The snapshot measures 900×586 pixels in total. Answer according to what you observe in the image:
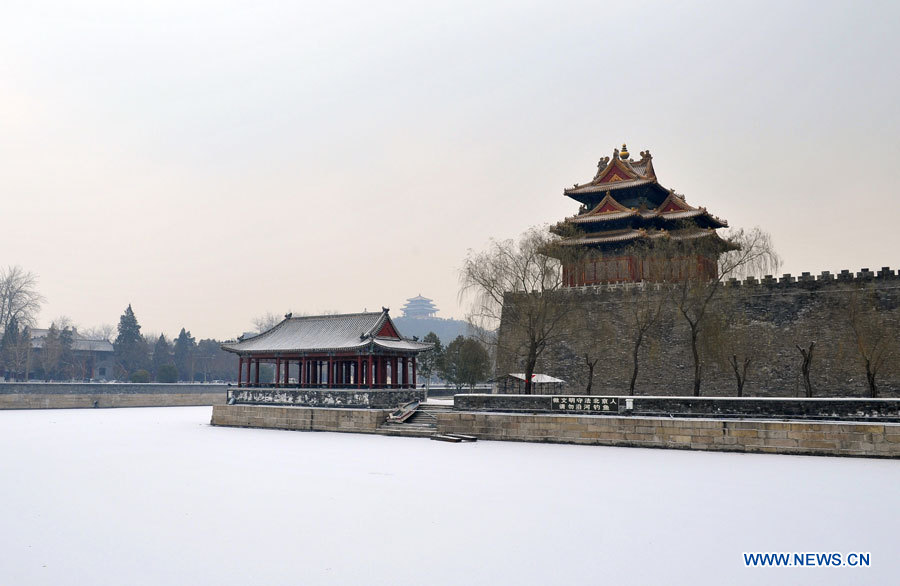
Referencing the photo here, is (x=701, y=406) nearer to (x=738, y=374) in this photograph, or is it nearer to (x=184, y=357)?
(x=738, y=374)

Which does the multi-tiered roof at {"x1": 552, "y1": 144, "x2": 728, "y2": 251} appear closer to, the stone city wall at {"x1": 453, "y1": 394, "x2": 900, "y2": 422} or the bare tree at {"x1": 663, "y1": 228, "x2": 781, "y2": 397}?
the bare tree at {"x1": 663, "y1": 228, "x2": 781, "y2": 397}

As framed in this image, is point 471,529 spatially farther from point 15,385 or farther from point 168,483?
point 15,385

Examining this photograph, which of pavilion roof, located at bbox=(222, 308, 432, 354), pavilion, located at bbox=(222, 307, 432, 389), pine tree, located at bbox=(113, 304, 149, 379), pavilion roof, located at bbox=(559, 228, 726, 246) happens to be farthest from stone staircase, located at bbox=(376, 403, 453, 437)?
pine tree, located at bbox=(113, 304, 149, 379)

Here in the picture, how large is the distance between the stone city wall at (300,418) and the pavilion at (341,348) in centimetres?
112

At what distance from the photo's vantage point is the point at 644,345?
26906 millimetres

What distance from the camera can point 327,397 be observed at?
22625 millimetres

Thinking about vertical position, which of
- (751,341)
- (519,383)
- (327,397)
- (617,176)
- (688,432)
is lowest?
(688,432)

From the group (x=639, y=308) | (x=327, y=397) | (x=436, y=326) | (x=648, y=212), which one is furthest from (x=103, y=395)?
(x=436, y=326)

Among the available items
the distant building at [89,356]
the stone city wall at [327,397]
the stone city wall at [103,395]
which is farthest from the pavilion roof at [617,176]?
the distant building at [89,356]

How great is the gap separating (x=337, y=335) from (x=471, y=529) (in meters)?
16.7

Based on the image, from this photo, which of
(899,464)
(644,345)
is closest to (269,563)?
(899,464)

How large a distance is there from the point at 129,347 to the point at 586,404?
45.5 meters

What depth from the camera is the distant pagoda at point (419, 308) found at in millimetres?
180925

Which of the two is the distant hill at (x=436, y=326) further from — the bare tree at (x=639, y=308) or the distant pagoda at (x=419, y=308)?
the bare tree at (x=639, y=308)
